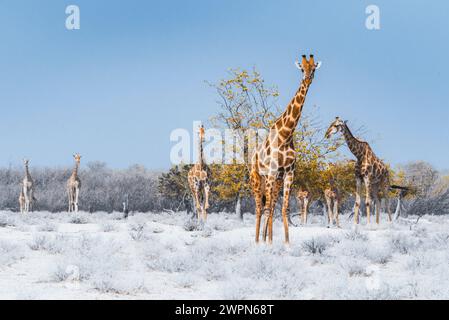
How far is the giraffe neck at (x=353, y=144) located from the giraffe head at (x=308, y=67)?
23.6 feet

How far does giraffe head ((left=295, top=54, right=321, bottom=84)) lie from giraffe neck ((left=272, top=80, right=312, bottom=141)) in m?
0.10

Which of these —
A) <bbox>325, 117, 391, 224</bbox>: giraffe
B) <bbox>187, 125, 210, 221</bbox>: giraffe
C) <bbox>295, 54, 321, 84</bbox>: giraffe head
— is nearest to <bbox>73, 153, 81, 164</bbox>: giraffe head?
<bbox>187, 125, 210, 221</bbox>: giraffe

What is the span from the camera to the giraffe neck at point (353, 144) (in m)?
19.0

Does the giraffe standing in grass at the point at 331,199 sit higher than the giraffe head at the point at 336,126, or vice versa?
the giraffe head at the point at 336,126

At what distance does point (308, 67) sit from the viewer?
38.9ft

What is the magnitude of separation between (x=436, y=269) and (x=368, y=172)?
360 inches

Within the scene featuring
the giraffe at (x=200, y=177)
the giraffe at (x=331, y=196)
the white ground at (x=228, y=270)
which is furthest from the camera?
the giraffe at (x=331, y=196)

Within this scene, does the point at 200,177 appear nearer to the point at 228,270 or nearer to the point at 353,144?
the point at 353,144

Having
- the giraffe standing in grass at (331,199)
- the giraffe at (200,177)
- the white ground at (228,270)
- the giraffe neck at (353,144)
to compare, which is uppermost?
the giraffe neck at (353,144)

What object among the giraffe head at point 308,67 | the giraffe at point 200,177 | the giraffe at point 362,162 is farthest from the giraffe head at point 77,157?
the giraffe head at point 308,67

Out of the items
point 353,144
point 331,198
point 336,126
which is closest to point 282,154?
point 336,126

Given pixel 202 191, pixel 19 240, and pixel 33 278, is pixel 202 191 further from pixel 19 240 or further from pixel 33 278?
pixel 33 278

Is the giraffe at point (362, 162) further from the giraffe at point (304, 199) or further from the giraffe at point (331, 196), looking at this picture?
the giraffe at point (304, 199)
